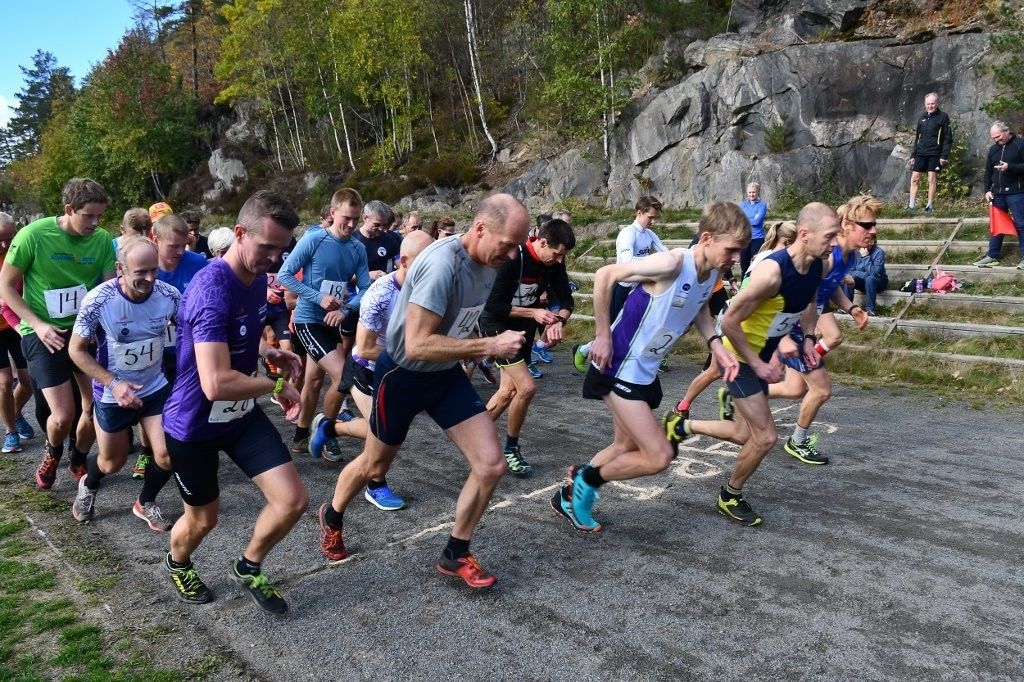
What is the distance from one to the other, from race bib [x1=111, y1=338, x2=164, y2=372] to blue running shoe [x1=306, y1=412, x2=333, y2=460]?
1697 millimetres

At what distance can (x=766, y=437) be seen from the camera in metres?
4.79

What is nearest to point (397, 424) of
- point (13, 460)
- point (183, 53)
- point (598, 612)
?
point (598, 612)

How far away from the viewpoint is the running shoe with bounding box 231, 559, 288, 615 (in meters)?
3.78

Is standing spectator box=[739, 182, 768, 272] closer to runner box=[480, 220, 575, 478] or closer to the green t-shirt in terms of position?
runner box=[480, 220, 575, 478]

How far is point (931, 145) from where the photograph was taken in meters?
12.7

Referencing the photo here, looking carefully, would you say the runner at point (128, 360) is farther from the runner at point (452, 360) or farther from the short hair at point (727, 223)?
the short hair at point (727, 223)

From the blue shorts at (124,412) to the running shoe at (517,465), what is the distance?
2549 millimetres

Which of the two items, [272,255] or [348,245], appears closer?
[272,255]

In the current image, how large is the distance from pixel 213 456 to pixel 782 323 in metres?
3.78

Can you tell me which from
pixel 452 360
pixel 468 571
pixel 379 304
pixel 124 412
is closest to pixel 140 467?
pixel 124 412

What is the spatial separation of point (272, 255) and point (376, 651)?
1.95 m

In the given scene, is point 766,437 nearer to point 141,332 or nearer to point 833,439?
point 833,439

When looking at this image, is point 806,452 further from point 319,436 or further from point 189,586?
point 189,586

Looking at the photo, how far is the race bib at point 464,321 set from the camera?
12.9 feet
